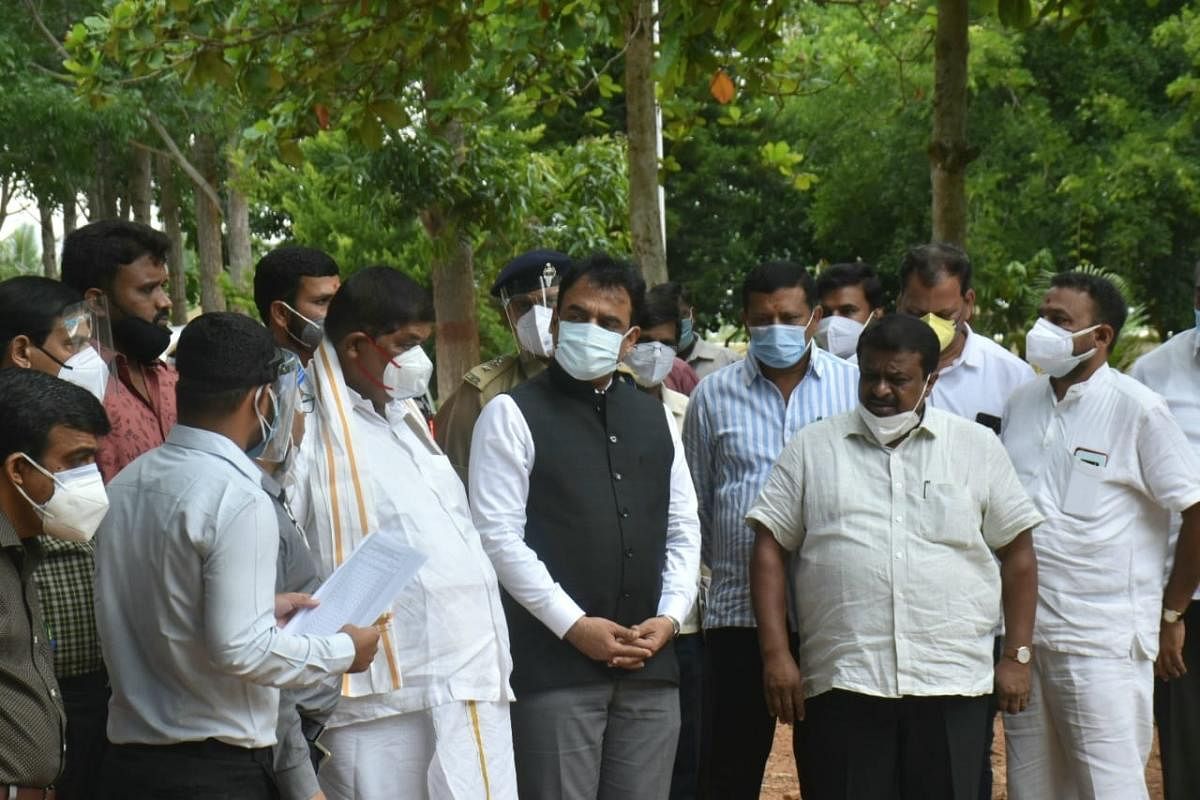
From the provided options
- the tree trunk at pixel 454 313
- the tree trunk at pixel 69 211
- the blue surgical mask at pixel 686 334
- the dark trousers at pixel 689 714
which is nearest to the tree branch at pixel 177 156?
the tree trunk at pixel 69 211

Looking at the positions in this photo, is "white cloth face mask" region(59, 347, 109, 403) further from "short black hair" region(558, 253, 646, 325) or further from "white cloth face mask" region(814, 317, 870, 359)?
"white cloth face mask" region(814, 317, 870, 359)

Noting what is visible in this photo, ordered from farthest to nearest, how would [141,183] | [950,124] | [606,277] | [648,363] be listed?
[141,183], [950,124], [648,363], [606,277]

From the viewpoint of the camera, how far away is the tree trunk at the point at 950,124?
863cm

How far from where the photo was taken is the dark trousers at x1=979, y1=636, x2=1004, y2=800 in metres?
5.41

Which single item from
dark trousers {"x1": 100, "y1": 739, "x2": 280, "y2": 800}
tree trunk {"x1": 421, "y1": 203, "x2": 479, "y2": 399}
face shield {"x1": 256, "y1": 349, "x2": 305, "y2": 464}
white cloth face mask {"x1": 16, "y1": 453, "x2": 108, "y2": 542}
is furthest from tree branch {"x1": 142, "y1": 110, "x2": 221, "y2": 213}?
dark trousers {"x1": 100, "y1": 739, "x2": 280, "y2": 800}

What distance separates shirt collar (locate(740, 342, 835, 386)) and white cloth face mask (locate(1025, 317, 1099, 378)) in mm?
751

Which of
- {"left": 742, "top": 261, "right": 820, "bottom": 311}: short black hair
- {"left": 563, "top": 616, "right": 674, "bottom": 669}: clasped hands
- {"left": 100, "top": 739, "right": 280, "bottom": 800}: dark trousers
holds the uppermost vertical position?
{"left": 742, "top": 261, "right": 820, "bottom": 311}: short black hair

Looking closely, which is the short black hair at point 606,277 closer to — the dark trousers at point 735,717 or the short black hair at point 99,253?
the dark trousers at point 735,717

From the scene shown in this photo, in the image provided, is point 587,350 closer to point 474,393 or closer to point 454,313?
point 474,393

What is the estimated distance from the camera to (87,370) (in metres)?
4.73

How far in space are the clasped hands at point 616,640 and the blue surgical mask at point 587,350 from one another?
766 millimetres

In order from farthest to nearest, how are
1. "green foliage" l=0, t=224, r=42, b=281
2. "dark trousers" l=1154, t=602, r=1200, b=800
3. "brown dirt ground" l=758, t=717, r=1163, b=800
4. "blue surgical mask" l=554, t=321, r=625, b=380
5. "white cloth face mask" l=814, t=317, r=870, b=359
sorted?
"green foliage" l=0, t=224, r=42, b=281, "brown dirt ground" l=758, t=717, r=1163, b=800, "white cloth face mask" l=814, t=317, r=870, b=359, "dark trousers" l=1154, t=602, r=1200, b=800, "blue surgical mask" l=554, t=321, r=625, b=380

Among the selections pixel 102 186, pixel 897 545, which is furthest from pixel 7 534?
pixel 102 186

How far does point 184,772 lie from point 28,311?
1630mm
